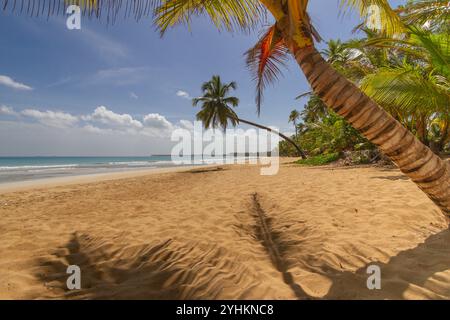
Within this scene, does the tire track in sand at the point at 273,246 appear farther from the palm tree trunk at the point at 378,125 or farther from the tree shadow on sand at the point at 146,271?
the palm tree trunk at the point at 378,125

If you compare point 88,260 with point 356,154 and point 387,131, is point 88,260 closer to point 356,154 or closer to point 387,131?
point 387,131

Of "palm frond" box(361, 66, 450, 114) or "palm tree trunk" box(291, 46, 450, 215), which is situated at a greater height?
"palm frond" box(361, 66, 450, 114)

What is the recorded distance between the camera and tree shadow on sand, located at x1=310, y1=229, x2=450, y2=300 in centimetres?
199

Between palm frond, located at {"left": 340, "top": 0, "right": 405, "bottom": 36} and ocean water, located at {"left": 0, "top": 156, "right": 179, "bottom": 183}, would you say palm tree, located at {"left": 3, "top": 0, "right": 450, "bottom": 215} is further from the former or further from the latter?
ocean water, located at {"left": 0, "top": 156, "right": 179, "bottom": 183}

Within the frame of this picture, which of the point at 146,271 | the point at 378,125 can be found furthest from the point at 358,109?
the point at 146,271

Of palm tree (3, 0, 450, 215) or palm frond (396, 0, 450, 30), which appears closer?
palm tree (3, 0, 450, 215)

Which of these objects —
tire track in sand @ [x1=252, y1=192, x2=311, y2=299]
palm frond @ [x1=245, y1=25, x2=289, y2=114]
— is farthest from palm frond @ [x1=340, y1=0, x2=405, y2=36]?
tire track in sand @ [x1=252, y1=192, x2=311, y2=299]

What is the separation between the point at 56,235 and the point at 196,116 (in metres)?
27.7

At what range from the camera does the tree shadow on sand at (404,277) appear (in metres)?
1.99

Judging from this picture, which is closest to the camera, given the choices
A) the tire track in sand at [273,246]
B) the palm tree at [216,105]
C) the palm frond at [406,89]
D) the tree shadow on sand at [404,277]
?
the tree shadow on sand at [404,277]

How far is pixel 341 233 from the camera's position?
3355 millimetres

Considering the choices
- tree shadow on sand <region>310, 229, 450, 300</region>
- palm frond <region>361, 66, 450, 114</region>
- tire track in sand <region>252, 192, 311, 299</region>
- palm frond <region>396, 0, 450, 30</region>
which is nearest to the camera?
tree shadow on sand <region>310, 229, 450, 300</region>

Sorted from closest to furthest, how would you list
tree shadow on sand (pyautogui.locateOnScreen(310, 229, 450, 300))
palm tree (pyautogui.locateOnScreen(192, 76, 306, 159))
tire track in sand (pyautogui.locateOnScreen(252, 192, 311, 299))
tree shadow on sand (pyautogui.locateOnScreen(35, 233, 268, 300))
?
tree shadow on sand (pyautogui.locateOnScreen(310, 229, 450, 300)) → tire track in sand (pyautogui.locateOnScreen(252, 192, 311, 299)) → tree shadow on sand (pyautogui.locateOnScreen(35, 233, 268, 300)) → palm tree (pyautogui.locateOnScreen(192, 76, 306, 159))

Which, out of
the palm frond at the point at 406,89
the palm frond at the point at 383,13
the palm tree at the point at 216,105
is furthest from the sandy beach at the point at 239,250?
the palm tree at the point at 216,105
